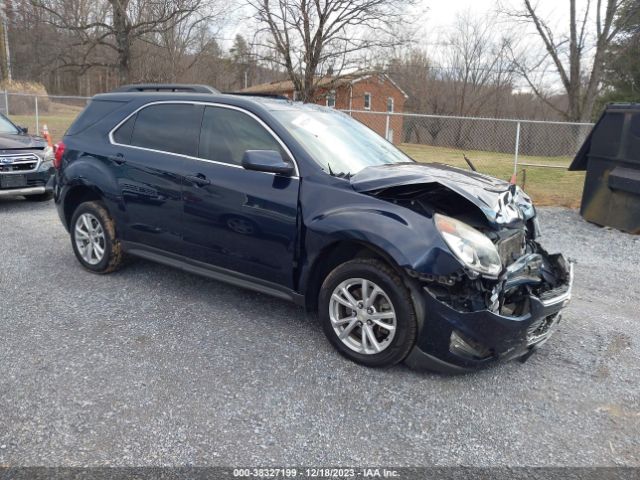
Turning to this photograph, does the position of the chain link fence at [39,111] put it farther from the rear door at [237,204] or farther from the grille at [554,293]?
the grille at [554,293]

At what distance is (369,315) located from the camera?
341 cm

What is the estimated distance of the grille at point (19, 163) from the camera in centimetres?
801

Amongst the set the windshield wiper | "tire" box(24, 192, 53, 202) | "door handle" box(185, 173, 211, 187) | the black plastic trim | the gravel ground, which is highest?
the windshield wiper

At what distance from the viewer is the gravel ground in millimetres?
2654

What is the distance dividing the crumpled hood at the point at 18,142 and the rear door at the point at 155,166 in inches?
175

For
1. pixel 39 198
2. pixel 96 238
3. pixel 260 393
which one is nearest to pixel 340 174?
pixel 260 393

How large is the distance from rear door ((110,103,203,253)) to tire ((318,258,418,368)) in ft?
5.12

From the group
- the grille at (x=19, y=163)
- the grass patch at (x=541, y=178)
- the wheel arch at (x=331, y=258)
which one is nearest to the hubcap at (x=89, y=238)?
the wheel arch at (x=331, y=258)

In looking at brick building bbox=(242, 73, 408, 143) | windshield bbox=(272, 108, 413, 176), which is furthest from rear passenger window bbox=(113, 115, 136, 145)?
brick building bbox=(242, 73, 408, 143)

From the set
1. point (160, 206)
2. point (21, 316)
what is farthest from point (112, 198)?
point (21, 316)

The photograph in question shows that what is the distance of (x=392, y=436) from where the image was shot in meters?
2.79

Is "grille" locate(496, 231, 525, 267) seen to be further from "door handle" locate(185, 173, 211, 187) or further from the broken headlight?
"door handle" locate(185, 173, 211, 187)

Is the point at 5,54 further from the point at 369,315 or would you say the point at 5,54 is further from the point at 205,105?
the point at 369,315

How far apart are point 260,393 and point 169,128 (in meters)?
2.53
